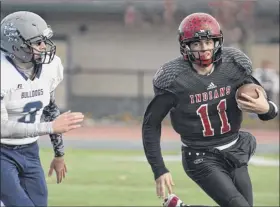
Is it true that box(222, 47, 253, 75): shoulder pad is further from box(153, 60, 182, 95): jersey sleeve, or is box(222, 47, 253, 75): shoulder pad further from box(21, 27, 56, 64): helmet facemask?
box(21, 27, 56, 64): helmet facemask

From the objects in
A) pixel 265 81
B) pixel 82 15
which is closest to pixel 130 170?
pixel 265 81

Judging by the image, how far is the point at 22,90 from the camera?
5.88 metres

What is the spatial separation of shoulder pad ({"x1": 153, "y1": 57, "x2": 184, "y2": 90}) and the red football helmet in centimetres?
A: 9

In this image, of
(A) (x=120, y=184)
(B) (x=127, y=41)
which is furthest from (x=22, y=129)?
(B) (x=127, y=41)

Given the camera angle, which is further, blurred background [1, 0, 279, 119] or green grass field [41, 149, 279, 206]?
blurred background [1, 0, 279, 119]

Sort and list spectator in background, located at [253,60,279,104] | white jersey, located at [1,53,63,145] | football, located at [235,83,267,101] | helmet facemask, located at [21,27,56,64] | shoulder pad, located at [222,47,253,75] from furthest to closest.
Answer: spectator in background, located at [253,60,279,104] < shoulder pad, located at [222,47,253,75] < football, located at [235,83,267,101] < helmet facemask, located at [21,27,56,64] < white jersey, located at [1,53,63,145]

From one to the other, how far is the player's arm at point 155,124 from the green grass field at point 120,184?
3771 millimetres

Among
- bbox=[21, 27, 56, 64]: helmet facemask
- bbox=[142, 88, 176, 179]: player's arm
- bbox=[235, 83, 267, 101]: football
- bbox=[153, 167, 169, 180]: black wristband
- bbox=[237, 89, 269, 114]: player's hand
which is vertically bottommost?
bbox=[153, 167, 169, 180]: black wristband

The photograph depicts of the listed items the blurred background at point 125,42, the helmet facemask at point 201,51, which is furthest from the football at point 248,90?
the blurred background at point 125,42

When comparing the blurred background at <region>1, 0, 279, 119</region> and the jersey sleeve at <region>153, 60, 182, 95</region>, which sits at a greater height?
the jersey sleeve at <region>153, 60, 182, 95</region>

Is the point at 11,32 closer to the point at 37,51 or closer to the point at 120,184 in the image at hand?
the point at 37,51

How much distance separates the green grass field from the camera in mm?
10469

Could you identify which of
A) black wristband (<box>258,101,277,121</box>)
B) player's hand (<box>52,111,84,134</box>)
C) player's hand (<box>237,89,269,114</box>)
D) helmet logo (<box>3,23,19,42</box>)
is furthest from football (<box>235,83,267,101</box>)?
helmet logo (<box>3,23,19,42</box>)

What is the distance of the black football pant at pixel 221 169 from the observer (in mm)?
6336
